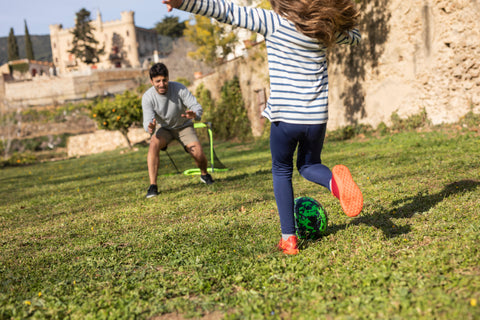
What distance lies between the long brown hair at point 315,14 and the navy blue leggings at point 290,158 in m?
0.61

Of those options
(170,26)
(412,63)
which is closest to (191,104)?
(412,63)

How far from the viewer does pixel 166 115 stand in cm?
A: 654

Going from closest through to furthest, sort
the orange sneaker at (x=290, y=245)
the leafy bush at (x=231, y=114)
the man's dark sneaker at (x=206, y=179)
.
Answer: the orange sneaker at (x=290, y=245)
the man's dark sneaker at (x=206, y=179)
the leafy bush at (x=231, y=114)

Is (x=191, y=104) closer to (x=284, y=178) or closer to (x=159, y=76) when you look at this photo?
(x=159, y=76)

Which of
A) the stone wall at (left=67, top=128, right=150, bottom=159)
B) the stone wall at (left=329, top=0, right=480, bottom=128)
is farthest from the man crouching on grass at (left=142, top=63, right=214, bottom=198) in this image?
the stone wall at (left=67, top=128, right=150, bottom=159)

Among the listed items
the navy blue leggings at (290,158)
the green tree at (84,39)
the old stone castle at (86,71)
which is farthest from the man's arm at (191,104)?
the green tree at (84,39)

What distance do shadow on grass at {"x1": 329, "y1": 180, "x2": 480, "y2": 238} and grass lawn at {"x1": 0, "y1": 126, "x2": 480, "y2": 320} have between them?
2 cm

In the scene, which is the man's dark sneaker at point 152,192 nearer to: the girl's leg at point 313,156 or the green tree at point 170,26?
the girl's leg at point 313,156

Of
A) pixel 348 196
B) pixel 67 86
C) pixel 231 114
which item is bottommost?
pixel 348 196

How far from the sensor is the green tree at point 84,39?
68375 mm

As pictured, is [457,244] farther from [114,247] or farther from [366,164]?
[366,164]

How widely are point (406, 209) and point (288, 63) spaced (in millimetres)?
1975

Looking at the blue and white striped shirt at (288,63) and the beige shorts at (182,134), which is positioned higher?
the blue and white striped shirt at (288,63)

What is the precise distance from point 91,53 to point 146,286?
244 ft
